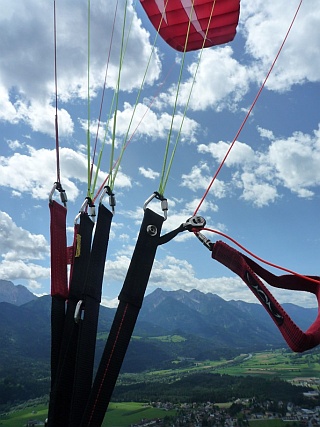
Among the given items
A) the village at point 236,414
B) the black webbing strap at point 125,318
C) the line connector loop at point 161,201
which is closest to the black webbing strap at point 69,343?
the black webbing strap at point 125,318

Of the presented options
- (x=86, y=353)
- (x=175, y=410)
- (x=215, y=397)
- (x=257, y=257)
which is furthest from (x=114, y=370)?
(x=215, y=397)

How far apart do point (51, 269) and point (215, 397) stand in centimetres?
20015

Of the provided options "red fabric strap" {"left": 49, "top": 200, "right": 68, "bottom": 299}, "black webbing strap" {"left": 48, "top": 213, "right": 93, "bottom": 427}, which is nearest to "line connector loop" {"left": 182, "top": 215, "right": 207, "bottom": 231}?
"black webbing strap" {"left": 48, "top": 213, "right": 93, "bottom": 427}

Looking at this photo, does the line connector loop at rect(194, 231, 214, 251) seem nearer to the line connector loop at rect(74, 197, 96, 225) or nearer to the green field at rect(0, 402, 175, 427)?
the line connector loop at rect(74, 197, 96, 225)

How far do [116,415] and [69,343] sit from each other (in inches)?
6803

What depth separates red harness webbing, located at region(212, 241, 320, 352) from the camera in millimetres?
3230

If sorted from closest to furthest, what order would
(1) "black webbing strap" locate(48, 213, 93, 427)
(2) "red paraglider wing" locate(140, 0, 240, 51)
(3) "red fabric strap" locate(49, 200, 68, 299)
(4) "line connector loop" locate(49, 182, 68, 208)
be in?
(1) "black webbing strap" locate(48, 213, 93, 427), (3) "red fabric strap" locate(49, 200, 68, 299), (4) "line connector loop" locate(49, 182, 68, 208), (2) "red paraglider wing" locate(140, 0, 240, 51)

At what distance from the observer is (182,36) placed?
8422mm

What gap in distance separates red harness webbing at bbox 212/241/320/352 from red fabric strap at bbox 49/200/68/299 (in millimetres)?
1824

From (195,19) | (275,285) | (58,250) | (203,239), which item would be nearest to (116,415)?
(195,19)

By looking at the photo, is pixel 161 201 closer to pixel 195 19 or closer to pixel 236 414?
pixel 195 19

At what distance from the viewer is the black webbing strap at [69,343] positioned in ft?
12.1

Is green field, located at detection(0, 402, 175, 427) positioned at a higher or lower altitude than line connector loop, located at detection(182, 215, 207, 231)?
lower

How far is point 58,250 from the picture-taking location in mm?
4355
